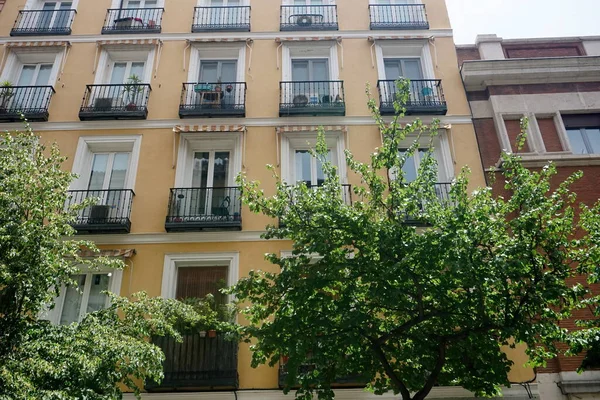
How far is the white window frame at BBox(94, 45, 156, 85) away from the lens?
16.4m

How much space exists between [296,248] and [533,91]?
1060cm

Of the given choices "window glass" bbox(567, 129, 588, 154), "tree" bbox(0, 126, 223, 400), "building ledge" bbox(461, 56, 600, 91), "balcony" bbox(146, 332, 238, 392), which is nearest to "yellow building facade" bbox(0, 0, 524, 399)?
"balcony" bbox(146, 332, 238, 392)

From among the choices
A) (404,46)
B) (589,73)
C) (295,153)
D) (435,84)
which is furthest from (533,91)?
(295,153)

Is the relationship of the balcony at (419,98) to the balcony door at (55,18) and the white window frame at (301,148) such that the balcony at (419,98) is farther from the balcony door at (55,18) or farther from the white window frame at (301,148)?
the balcony door at (55,18)

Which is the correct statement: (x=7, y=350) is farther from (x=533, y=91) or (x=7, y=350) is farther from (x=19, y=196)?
(x=533, y=91)

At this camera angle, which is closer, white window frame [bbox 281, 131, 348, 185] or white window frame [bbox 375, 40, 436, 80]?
white window frame [bbox 281, 131, 348, 185]

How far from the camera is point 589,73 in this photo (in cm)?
1558

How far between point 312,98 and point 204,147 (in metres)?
3.84

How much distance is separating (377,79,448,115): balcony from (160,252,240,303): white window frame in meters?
6.59

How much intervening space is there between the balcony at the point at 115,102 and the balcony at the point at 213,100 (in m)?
1.27

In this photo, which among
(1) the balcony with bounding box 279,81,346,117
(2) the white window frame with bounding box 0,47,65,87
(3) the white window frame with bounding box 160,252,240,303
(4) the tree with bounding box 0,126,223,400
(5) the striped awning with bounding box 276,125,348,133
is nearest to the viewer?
(4) the tree with bounding box 0,126,223,400

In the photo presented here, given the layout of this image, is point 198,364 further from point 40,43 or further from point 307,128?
point 40,43

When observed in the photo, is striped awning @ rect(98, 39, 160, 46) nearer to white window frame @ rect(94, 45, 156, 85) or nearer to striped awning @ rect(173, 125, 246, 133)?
white window frame @ rect(94, 45, 156, 85)

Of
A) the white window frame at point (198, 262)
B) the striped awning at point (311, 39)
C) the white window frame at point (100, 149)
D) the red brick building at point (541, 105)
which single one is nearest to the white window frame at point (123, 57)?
the white window frame at point (100, 149)
